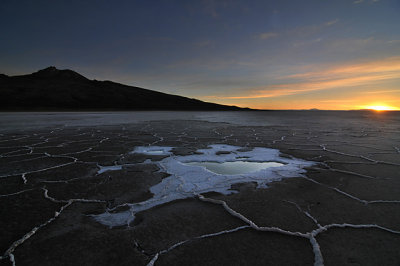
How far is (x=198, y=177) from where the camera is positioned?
7.55 feet

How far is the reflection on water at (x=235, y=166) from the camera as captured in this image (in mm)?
2588

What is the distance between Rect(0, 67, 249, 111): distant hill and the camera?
35.8 metres

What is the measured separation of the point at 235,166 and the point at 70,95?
47310mm

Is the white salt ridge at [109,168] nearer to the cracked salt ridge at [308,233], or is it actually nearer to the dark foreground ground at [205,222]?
the dark foreground ground at [205,222]

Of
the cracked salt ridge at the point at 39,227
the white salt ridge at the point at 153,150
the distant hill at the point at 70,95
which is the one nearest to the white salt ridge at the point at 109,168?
the cracked salt ridge at the point at 39,227

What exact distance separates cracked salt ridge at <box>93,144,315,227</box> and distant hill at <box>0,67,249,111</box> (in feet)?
→ 123

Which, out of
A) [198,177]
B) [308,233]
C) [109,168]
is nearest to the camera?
[308,233]

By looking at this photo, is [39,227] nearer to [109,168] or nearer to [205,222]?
[205,222]

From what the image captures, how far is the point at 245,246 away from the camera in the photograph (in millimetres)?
1191

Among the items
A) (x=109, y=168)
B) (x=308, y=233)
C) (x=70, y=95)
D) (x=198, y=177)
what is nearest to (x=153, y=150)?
(x=109, y=168)

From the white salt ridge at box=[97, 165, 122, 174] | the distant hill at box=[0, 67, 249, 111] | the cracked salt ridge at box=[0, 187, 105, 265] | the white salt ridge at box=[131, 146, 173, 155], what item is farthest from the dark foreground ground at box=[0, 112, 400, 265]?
the distant hill at box=[0, 67, 249, 111]

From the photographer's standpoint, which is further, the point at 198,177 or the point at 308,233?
the point at 198,177

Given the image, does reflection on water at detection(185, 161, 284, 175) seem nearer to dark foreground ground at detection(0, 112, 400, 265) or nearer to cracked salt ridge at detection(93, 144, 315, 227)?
cracked salt ridge at detection(93, 144, 315, 227)

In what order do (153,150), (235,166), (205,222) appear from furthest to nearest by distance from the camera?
1. (153,150)
2. (235,166)
3. (205,222)
